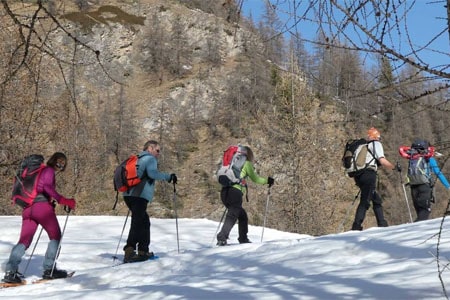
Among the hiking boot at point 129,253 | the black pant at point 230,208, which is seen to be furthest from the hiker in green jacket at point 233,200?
the hiking boot at point 129,253

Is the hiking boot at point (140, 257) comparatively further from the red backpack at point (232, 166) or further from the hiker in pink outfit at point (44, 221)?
the red backpack at point (232, 166)

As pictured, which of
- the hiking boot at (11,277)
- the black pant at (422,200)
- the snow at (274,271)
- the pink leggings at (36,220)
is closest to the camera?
the snow at (274,271)

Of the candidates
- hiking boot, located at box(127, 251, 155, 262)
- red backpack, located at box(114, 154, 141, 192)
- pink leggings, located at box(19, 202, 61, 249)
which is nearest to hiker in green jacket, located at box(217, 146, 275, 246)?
hiking boot, located at box(127, 251, 155, 262)

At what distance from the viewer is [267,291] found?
3701mm

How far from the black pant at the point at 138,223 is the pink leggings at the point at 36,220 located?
1025mm

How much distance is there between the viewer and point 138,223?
6938 millimetres

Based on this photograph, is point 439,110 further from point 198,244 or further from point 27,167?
point 198,244

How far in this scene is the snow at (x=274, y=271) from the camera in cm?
348

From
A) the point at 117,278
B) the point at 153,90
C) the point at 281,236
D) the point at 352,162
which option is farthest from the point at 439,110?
the point at 153,90

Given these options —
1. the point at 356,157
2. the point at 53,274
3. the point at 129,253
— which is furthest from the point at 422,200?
the point at 53,274

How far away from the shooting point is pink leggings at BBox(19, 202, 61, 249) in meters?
6.24

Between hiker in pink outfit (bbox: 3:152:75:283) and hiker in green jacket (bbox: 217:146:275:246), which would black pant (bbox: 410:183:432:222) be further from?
hiker in pink outfit (bbox: 3:152:75:283)

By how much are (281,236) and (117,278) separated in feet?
17.3

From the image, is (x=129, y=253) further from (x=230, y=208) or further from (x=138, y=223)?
(x=230, y=208)
